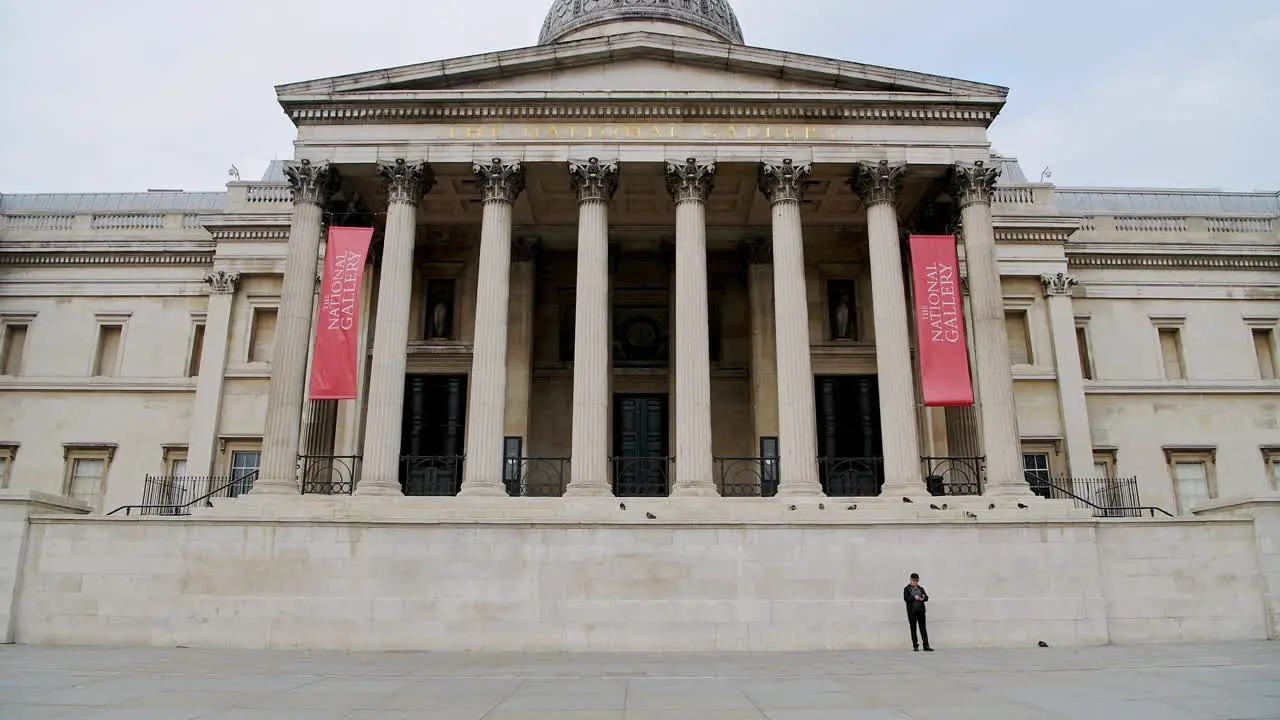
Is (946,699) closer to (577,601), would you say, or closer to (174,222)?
(577,601)

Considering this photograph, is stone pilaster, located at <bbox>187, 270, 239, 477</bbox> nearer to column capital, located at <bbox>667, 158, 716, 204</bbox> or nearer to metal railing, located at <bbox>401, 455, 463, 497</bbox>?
metal railing, located at <bbox>401, 455, 463, 497</bbox>

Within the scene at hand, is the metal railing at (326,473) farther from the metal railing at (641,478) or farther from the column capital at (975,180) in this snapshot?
the column capital at (975,180)

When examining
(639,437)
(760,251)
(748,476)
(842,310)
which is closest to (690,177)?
(760,251)

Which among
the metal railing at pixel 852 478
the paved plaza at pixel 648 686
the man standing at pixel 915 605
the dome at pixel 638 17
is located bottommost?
the paved plaza at pixel 648 686

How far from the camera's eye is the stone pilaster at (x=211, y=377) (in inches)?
1145

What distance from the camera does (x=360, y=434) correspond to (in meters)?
24.8

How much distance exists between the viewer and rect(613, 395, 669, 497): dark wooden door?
25.7 meters

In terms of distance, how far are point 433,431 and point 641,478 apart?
6.21 meters

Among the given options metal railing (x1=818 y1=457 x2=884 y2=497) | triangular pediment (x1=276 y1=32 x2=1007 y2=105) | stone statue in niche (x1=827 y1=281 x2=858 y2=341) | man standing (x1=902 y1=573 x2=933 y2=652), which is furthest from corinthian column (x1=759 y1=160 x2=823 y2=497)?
stone statue in niche (x1=827 y1=281 x2=858 y2=341)

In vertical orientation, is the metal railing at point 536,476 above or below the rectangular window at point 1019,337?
below

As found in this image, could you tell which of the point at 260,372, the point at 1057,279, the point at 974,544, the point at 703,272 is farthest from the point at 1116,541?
the point at 260,372

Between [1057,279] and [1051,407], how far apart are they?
14.8 ft

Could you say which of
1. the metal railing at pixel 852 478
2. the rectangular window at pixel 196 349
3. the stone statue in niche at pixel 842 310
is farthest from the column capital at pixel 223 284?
the metal railing at pixel 852 478

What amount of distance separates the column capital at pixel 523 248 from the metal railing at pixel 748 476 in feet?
27.6
